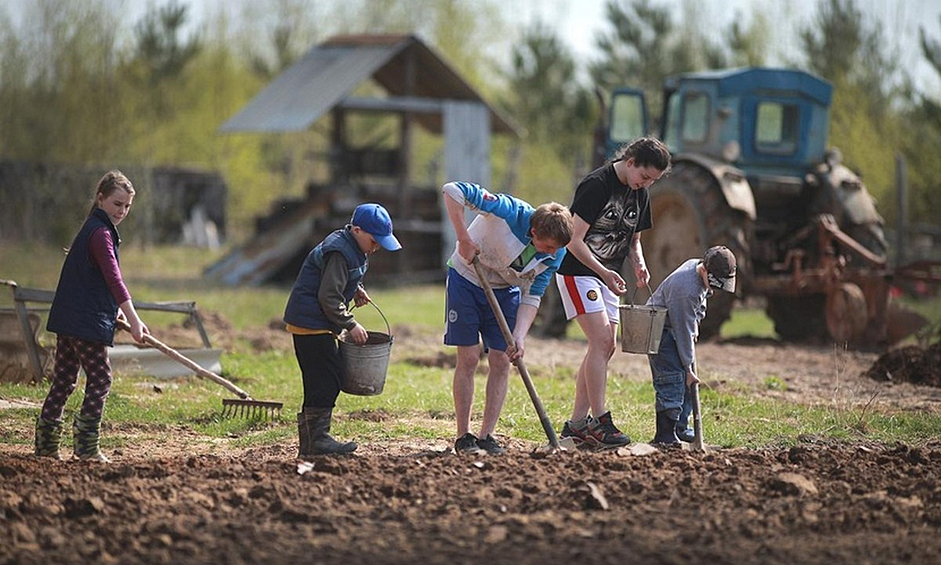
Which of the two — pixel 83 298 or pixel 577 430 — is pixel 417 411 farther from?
pixel 83 298

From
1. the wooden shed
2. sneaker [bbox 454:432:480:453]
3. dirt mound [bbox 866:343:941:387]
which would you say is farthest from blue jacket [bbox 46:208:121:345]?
the wooden shed

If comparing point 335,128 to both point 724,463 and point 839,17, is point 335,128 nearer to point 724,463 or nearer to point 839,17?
point 839,17

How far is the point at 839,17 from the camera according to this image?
29.3 m

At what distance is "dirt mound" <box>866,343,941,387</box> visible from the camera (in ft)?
35.2

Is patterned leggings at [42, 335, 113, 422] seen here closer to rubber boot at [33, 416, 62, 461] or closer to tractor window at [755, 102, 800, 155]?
rubber boot at [33, 416, 62, 461]

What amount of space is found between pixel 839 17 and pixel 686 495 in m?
25.4

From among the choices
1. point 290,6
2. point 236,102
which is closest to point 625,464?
point 236,102

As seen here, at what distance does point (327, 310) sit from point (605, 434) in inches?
70.9

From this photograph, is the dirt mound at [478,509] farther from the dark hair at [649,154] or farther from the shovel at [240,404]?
the dark hair at [649,154]

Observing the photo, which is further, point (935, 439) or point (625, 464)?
point (935, 439)

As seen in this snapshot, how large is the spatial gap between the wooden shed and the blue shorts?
47.0 feet

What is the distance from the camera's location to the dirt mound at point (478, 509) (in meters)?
4.96

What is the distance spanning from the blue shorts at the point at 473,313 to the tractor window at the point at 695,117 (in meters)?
8.26

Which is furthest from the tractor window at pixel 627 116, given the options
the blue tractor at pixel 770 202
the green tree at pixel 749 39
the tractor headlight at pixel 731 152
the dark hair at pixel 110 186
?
the green tree at pixel 749 39
